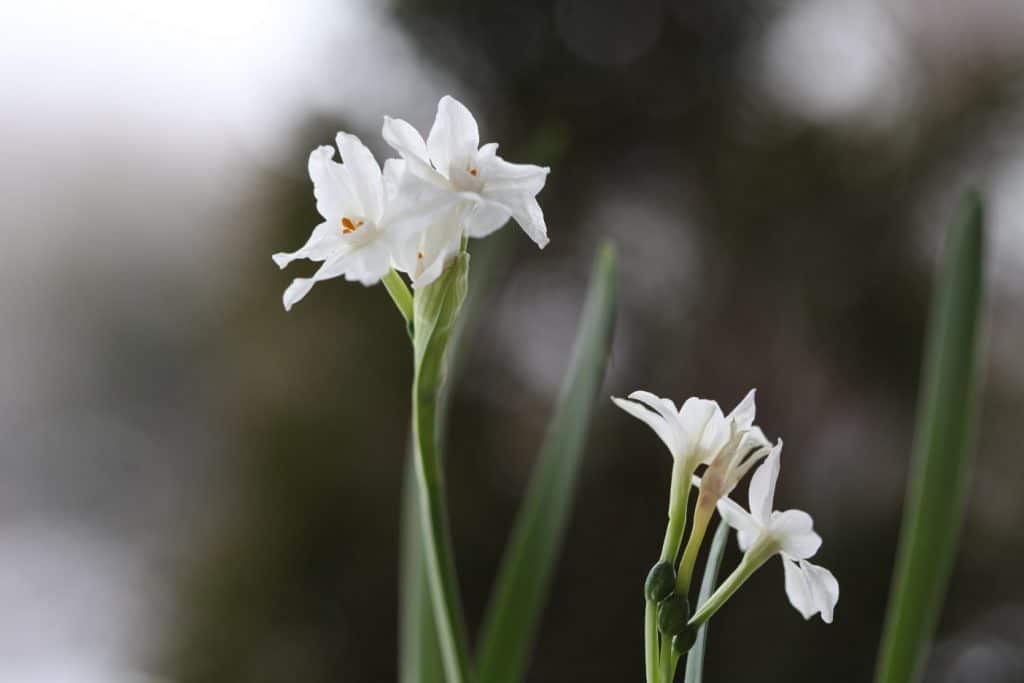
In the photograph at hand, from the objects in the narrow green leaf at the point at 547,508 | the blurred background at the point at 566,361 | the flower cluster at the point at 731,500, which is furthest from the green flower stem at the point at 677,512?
the blurred background at the point at 566,361

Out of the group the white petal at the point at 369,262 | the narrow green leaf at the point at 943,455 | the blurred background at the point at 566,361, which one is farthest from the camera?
the blurred background at the point at 566,361

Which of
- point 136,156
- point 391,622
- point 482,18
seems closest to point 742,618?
point 391,622

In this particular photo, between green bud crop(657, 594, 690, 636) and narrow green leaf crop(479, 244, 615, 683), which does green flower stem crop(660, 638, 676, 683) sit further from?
narrow green leaf crop(479, 244, 615, 683)

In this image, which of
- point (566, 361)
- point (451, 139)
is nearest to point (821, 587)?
point (451, 139)

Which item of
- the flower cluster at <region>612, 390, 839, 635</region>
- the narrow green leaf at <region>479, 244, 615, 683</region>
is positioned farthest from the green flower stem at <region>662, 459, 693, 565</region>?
the narrow green leaf at <region>479, 244, 615, 683</region>

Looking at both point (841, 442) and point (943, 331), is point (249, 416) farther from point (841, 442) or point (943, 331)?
point (943, 331)

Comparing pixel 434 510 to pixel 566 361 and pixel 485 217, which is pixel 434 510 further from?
pixel 566 361

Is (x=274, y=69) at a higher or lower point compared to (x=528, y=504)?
higher

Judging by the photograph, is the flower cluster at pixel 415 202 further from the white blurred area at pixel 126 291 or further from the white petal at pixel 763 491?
the white blurred area at pixel 126 291
